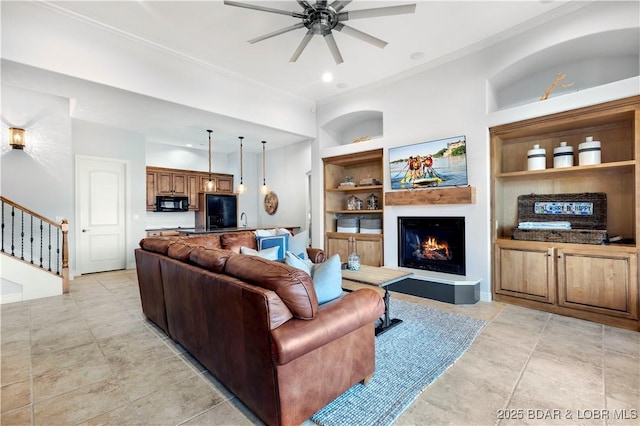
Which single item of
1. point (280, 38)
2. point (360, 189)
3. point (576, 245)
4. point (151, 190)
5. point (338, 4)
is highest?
point (280, 38)

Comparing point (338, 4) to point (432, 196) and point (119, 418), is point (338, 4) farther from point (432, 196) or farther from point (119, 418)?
point (119, 418)

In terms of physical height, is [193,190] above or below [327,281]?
above

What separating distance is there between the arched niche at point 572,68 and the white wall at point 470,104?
71 mm

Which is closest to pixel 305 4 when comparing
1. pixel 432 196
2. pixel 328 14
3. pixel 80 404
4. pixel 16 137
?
pixel 328 14

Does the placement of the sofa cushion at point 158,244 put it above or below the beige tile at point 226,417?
above

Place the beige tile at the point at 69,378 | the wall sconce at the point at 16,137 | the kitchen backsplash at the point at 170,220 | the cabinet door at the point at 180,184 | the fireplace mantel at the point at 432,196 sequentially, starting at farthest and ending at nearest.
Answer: the cabinet door at the point at 180,184 < the kitchen backsplash at the point at 170,220 < the wall sconce at the point at 16,137 < the fireplace mantel at the point at 432,196 < the beige tile at the point at 69,378

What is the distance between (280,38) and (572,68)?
3626mm

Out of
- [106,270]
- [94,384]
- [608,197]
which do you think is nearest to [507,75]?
[608,197]

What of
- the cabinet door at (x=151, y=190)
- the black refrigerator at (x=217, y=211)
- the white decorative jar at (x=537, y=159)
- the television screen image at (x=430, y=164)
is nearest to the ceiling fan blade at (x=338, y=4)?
the television screen image at (x=430, y=164)

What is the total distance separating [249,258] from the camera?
1.93 metres

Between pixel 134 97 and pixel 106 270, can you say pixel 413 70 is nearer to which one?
pixel 134 97

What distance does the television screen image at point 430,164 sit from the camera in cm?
402

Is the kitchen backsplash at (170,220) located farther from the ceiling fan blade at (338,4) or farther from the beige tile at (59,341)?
the ceiling fan blade at (338,4)

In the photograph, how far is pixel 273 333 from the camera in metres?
1.48
